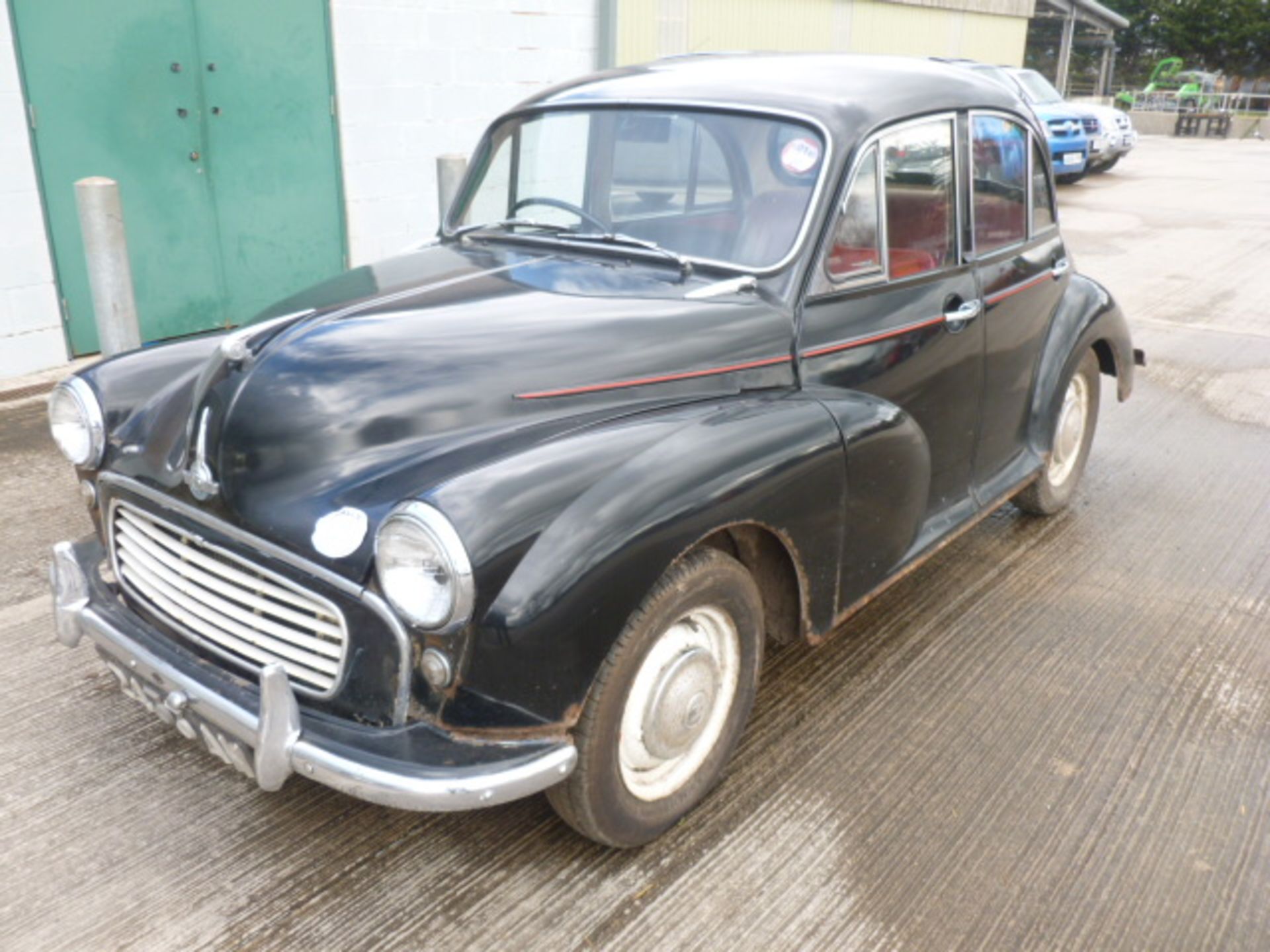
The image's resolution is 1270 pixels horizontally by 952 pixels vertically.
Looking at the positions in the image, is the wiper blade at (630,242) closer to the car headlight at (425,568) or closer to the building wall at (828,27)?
the car headlight at (425,568)

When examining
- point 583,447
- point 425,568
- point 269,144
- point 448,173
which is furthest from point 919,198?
point 269,144

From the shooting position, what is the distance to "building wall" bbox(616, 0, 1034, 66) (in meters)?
10.7

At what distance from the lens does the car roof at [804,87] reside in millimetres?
3293

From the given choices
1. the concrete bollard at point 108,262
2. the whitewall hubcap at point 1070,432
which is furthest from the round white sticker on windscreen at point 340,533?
the concrete bollard at point 108,262

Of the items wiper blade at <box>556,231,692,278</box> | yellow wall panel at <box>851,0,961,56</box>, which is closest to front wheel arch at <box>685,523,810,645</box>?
wiper blade at <box>556,231,692,278</box>

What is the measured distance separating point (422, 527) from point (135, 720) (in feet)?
5.11

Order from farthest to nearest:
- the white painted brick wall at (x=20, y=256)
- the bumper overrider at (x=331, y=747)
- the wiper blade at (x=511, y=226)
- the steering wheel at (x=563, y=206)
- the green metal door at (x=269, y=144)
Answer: the green metal door at (x=269, y=144) < the white painted brick wall at (x=20, y=256) < the wiper blade at (x=511, y=226) < the steering wheel at (x=563, y=206) < the bumper overrider at (x=331, y=747)

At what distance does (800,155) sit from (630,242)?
56 centimetres

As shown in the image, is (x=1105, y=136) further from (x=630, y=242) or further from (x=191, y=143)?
(x=630, y=242)

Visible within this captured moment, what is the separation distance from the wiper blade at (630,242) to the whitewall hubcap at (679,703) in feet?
3.45

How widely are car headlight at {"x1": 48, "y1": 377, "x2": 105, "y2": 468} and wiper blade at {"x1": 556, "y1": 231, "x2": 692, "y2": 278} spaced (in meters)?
1.45

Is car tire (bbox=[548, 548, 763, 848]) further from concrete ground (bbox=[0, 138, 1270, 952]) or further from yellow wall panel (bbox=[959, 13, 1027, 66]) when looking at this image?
yellow wall panel (bbox=[959, 13, 1027, 66])

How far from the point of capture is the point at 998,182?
12.9ft

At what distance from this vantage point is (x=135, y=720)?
125 inches
